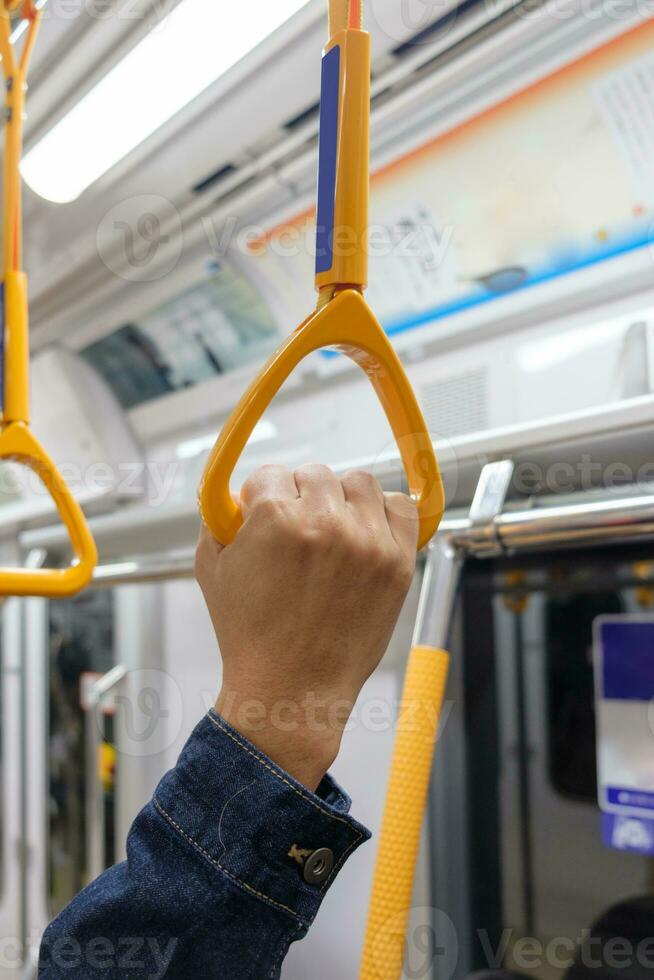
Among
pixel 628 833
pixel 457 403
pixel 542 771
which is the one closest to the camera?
pixel 628 833

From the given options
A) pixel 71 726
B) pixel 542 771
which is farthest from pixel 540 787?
pixel 71 726

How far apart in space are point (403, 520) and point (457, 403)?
1.01m

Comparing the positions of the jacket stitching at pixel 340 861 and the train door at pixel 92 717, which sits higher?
the jacket stitching at pixel 340 861

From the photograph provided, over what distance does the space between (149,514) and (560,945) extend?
1218mm

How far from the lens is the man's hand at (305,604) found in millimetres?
586

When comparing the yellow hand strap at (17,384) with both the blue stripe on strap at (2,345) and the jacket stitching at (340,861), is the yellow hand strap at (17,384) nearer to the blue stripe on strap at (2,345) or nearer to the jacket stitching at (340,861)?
the blue stripe on strap at (2,345)

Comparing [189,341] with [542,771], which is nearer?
[542,771]

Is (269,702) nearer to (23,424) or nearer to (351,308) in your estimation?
(351,308)

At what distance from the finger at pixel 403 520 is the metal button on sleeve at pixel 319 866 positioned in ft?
0.74

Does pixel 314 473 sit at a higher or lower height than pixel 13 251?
lower

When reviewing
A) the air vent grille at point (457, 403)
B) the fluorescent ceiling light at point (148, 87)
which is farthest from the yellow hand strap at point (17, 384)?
the air vent grille at point (457, 403)

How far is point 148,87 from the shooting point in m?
1.63

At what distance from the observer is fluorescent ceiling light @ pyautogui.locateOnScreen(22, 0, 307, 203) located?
142cm

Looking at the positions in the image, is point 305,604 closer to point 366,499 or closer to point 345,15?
point 366,499
